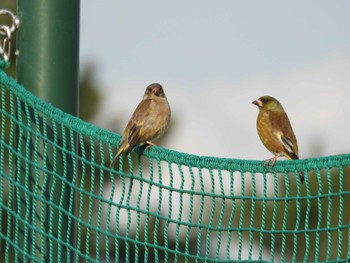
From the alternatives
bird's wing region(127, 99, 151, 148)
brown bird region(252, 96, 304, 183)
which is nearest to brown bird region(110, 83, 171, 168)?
bird's wing region(127, 99, 151, 148)

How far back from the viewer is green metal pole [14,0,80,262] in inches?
236

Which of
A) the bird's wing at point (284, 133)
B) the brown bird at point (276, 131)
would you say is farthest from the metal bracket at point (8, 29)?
the bird's wing at point (284, 133)

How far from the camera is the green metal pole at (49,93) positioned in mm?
5992

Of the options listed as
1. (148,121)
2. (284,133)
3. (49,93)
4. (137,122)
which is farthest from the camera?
(284,133)

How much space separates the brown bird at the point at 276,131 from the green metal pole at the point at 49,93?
192 cm

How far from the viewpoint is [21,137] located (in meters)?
6.15

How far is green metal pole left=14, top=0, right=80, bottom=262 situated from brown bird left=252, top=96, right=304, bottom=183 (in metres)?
1.92

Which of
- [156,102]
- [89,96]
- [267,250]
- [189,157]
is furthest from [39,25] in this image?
[89,96]

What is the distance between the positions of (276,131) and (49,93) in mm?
2337

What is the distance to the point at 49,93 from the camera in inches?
237

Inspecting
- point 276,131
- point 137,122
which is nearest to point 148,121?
point 137,122

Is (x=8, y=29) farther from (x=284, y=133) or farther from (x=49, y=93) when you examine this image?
(x=284, y=133)

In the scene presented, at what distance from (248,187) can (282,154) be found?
26.3 ft

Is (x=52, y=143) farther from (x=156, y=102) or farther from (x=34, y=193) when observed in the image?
(x=156, y=102)
